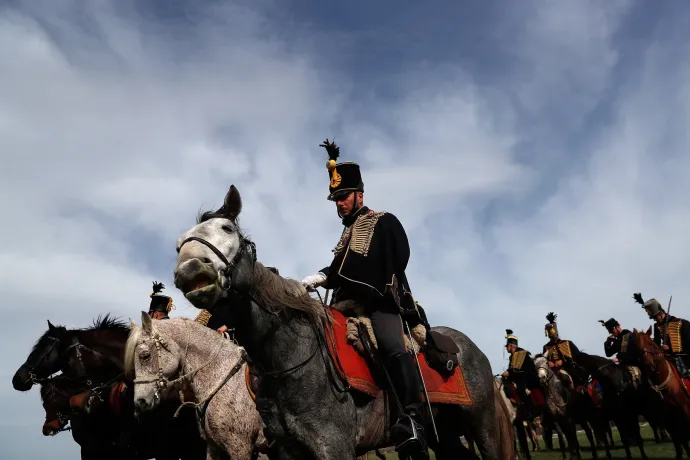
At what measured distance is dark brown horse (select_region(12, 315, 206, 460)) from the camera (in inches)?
356

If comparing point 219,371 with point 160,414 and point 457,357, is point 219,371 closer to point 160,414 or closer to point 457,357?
point 160,414

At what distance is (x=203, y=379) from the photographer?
777 cm

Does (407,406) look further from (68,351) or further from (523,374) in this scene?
(523,374)

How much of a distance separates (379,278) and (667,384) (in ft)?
34.7

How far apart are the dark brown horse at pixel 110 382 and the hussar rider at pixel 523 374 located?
13.7m

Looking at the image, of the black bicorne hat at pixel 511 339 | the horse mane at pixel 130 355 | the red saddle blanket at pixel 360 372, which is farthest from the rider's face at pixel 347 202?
the black bicorne hat at pixel 511 339

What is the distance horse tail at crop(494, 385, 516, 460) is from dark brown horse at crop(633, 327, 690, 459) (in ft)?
25.5

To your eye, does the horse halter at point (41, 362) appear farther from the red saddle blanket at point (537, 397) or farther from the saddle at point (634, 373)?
the red saddle blanket at point (537, 397)

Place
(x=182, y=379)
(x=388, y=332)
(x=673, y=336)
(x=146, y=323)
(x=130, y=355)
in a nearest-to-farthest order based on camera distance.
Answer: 1. (x=388, y=332)
2. (x=130, y=355)
3. (x=182, y=379)
4. (x=146, y=323)
5. (x=673, y=336)

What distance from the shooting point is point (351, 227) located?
591cm

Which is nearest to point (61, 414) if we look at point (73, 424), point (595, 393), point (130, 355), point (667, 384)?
point (73, 424)

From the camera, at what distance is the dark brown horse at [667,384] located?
42.4ft

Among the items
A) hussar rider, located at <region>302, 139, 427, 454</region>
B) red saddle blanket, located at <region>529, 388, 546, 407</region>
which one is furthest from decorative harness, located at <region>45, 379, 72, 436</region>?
red saddle blanket, located at <region>529, 388, 546, 407</region>

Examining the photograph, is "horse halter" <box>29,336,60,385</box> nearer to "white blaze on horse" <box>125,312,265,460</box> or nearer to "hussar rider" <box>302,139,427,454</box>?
"white blaze on horse" <box>125,312,265,460</box>
